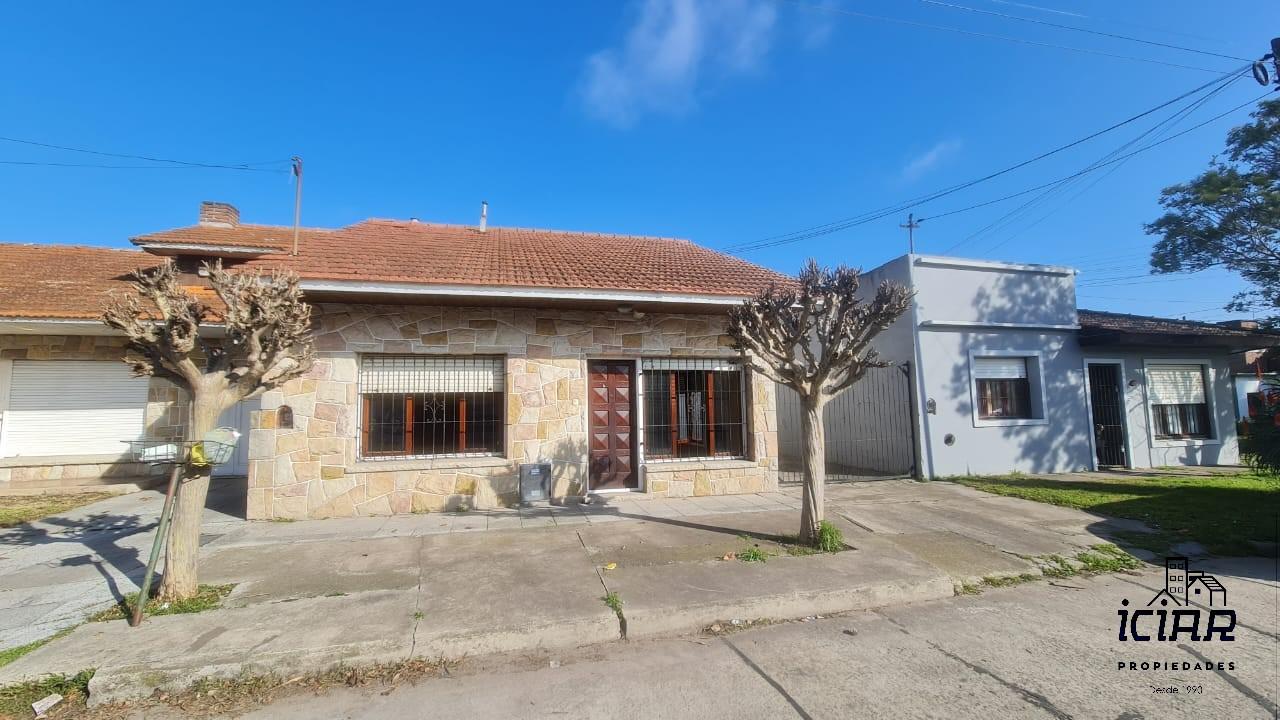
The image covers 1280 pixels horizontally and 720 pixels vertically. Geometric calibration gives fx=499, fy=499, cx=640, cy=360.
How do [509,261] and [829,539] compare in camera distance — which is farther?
[509,261]

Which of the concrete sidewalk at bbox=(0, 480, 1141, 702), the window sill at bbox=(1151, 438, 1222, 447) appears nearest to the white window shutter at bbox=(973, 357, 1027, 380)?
the window sill at bbox=(1151, 438, 1222, 447)

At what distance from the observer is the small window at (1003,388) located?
1092cm

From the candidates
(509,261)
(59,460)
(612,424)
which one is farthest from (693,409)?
(59,460)

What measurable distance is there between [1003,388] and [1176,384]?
507 cm

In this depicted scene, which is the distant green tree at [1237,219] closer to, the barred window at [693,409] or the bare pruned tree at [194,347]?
the barred window at [693,409]

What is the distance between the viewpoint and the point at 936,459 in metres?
10.2

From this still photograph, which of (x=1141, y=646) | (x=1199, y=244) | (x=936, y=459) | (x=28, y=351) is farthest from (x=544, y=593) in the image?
(x=1199, y=244)

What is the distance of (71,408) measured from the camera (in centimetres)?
937

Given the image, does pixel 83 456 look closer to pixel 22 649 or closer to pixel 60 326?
pixel 60 326

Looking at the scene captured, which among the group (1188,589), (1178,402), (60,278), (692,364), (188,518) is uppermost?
(60,278)

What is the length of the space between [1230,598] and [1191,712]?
8.46ft

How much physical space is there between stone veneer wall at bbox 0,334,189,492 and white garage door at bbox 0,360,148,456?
0.15m

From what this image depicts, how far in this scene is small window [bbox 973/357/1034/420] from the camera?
430 inches

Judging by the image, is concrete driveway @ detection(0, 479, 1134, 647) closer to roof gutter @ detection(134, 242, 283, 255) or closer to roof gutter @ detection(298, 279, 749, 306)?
roof gutter @ detection(298, 279, 749, 306)
